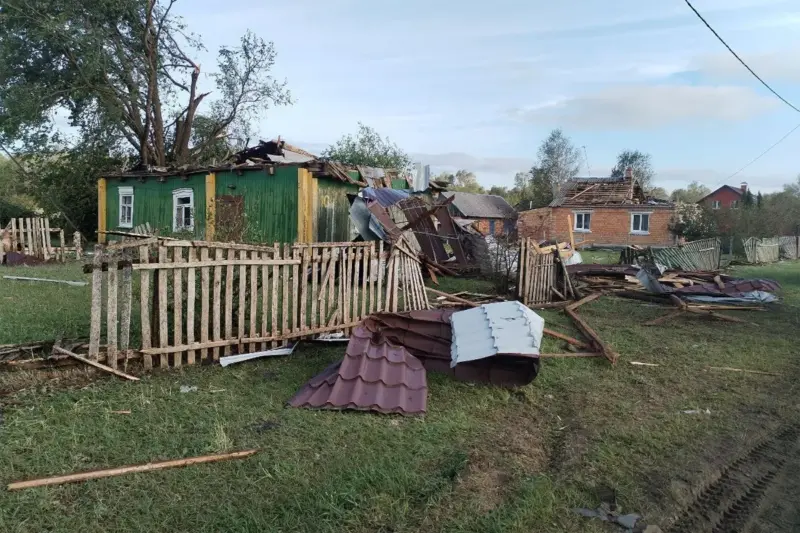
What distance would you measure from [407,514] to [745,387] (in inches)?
183

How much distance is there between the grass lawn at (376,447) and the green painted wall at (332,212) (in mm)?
8510

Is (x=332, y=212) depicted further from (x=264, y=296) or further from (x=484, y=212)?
(x=484, y=212)

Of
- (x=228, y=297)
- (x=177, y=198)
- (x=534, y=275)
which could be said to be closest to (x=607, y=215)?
(x=534, y=275)

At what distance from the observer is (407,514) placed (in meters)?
2.93

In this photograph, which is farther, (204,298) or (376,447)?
(204,298)

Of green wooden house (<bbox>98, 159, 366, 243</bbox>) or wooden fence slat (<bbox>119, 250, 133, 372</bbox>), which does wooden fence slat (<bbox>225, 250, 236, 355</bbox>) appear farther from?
green wooden house (<bbox>98, 159, 366, 243</bbox>)

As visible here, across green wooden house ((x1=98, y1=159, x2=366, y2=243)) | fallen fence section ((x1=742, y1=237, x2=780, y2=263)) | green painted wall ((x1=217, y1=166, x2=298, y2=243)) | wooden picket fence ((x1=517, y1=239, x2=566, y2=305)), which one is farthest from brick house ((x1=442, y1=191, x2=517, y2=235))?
wooden picket fence ((x1=517, y1=239, x2=566, y2=305))

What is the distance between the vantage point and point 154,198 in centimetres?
1767

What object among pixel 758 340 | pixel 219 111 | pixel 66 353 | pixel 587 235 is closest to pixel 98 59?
pixel 219 111

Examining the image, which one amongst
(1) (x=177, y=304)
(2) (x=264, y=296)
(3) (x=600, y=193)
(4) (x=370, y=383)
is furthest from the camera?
(3) (x=600, y=193)

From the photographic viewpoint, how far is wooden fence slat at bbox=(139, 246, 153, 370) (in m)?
5.02

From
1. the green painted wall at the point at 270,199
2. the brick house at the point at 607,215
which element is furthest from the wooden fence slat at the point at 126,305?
the brick house at the point at 607,215

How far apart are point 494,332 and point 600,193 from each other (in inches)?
1247

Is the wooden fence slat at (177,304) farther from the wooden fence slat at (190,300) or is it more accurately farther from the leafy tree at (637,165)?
the leafy tree at (637,165)
